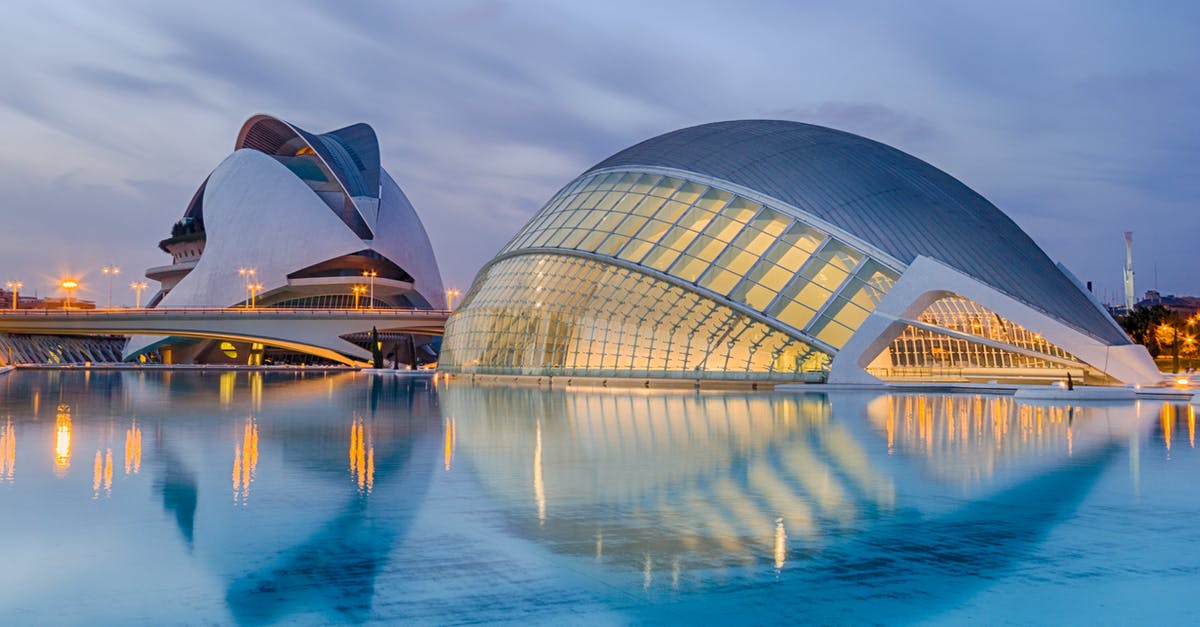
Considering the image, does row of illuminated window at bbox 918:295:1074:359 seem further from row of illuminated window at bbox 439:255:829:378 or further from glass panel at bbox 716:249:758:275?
glass panel at bbox 716:249:758:275

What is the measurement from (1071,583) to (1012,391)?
91.0ft

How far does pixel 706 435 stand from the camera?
16.9 meters

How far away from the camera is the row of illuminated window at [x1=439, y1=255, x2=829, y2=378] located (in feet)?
116

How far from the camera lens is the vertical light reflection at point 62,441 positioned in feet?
40.3

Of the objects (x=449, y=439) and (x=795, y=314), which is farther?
(x=795, y=314)

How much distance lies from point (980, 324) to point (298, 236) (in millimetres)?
62458

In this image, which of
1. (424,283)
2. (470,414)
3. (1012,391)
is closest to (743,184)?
(1012,391)

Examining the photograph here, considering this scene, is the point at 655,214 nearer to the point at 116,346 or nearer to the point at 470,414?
the point at 470,414

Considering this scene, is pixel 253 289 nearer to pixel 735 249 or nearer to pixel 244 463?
pixel 735 249

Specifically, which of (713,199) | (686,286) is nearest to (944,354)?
(686,286)

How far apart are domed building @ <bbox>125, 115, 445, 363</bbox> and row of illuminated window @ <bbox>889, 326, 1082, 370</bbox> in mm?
50871

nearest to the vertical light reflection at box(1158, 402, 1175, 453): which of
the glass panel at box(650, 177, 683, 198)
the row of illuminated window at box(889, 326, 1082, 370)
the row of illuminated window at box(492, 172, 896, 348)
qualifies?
the row of illuminated window at box(889, 326, 1082, 370)

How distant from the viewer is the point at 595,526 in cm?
852

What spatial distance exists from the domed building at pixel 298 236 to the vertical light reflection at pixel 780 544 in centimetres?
7456
